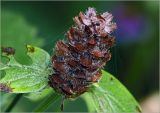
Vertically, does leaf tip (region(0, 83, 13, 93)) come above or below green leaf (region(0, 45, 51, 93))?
below

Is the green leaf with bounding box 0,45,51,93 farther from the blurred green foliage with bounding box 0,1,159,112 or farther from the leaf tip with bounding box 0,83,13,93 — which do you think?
the blurred green foliage with bounding box 0,1,159,112

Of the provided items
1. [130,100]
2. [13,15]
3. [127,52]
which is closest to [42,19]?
[127,52]

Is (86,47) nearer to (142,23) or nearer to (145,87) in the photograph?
(145,87)

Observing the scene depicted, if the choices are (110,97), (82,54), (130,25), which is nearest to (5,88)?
(82,54)

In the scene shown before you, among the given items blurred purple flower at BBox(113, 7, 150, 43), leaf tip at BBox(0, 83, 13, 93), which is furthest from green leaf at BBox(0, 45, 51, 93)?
blurred purple flower at BBox(113, 7, 150, 43)

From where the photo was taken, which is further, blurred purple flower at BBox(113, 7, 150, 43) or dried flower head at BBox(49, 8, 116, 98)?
blurred purple flower at BBox(113, 7, 150, 43)

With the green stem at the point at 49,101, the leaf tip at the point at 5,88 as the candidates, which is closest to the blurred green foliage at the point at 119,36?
the green stem at the point at 49,101

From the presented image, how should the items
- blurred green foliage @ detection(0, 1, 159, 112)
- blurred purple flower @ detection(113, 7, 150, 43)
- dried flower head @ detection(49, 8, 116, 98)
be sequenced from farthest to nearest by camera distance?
blurred purple flower @ detection(113, 7, 150, 43) < blurred green foliage @ detection(0, 1, 159, 112) < dried flower head @ detection(49, 8, 116, 98)
